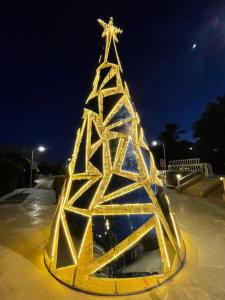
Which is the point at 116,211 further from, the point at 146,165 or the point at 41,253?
the point at 41,253

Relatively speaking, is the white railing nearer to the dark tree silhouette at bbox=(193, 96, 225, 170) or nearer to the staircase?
the staircase

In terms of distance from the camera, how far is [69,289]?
4.03 meters

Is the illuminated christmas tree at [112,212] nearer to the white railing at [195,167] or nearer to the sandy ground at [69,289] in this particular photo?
the sandy ground at [69,289]

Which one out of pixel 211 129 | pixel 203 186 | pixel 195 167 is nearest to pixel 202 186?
pixel 203 186

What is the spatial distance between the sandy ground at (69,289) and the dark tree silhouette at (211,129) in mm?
22793

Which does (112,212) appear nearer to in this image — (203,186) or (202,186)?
(203,186)

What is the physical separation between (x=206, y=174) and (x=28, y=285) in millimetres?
20075

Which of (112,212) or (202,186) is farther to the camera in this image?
(202,186)

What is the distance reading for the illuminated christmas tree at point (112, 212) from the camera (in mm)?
4059

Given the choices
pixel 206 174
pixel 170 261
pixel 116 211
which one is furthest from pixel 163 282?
pixel 206 174

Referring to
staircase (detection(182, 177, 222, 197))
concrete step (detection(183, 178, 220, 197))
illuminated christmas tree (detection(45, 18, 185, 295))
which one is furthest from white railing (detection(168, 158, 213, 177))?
illuminated christmas tree (detection(45, 18, 185, 295))

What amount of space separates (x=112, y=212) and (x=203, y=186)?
51.0 feet

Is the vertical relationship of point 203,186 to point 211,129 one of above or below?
below

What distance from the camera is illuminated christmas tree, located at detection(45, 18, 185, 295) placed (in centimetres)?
406
